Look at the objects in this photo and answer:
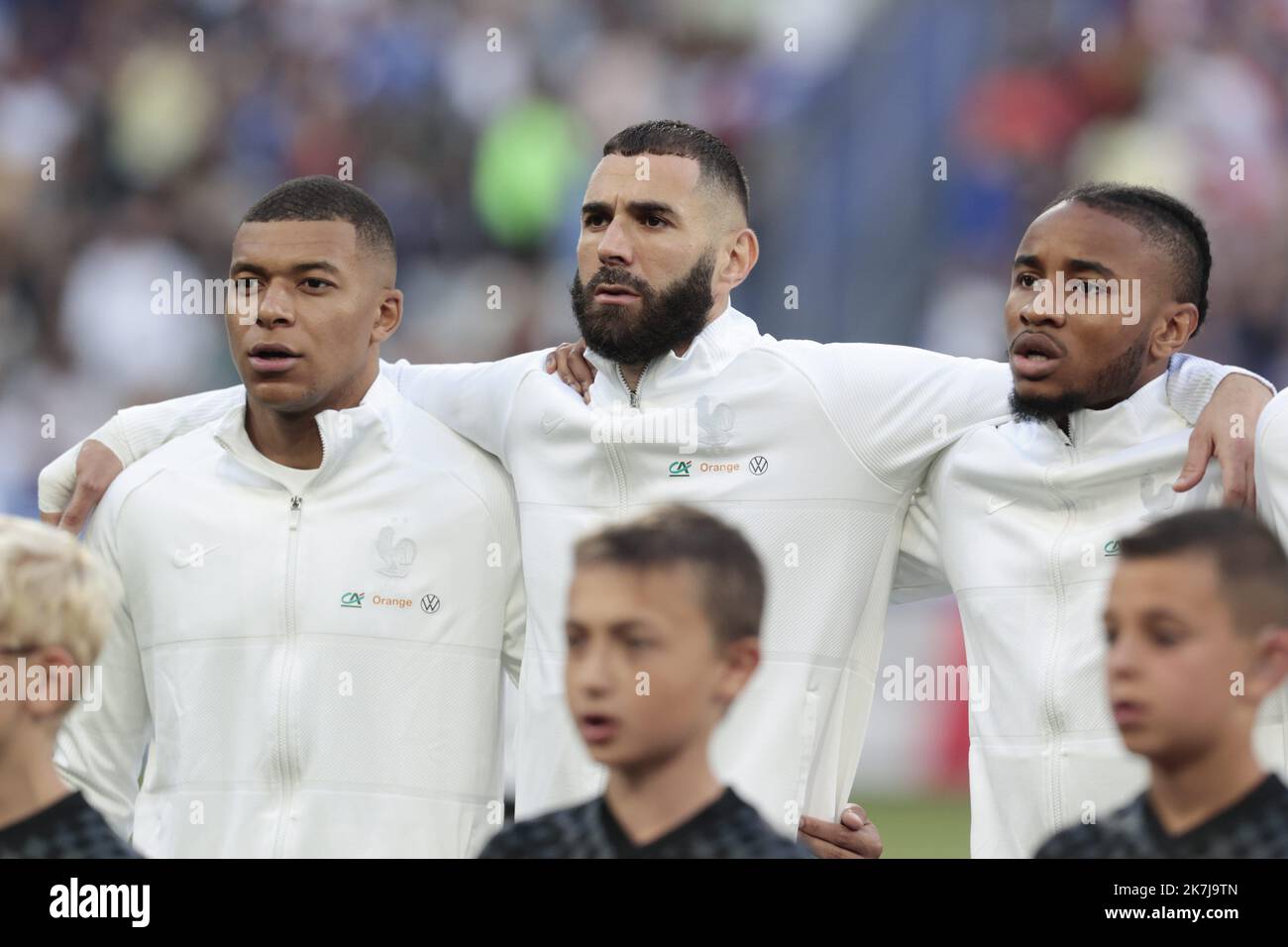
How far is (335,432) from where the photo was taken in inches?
160

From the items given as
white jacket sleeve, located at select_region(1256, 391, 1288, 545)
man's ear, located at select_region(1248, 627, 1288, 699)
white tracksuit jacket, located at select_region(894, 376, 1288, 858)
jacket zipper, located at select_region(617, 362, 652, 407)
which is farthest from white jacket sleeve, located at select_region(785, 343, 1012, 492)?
man's ear, located at select_region(1248, 627, 1288, 699)

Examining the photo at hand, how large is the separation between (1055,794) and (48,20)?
8.38 m

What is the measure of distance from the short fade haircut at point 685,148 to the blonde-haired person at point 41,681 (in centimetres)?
175

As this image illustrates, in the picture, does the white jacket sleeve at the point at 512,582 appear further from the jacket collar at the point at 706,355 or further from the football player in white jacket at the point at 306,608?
the jacket collar at the point at 706,355

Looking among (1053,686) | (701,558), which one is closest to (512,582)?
(1053,686)

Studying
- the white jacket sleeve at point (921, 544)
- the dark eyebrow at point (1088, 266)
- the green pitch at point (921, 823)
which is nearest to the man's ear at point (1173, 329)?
the dark eyebrow at point (1088, 266)

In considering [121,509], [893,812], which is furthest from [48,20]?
[121,509]

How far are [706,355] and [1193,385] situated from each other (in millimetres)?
1038

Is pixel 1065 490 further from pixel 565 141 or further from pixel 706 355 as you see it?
pixel 565 141

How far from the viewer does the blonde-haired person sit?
2.95 metres

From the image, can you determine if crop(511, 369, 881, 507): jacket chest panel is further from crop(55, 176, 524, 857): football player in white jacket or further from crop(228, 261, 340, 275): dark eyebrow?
crop(228, 261, 340, 275): dark eyebrow

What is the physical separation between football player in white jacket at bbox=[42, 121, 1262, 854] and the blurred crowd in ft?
15.4

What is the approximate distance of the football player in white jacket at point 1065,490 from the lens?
3729 millimetres

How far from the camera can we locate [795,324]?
8867mm
